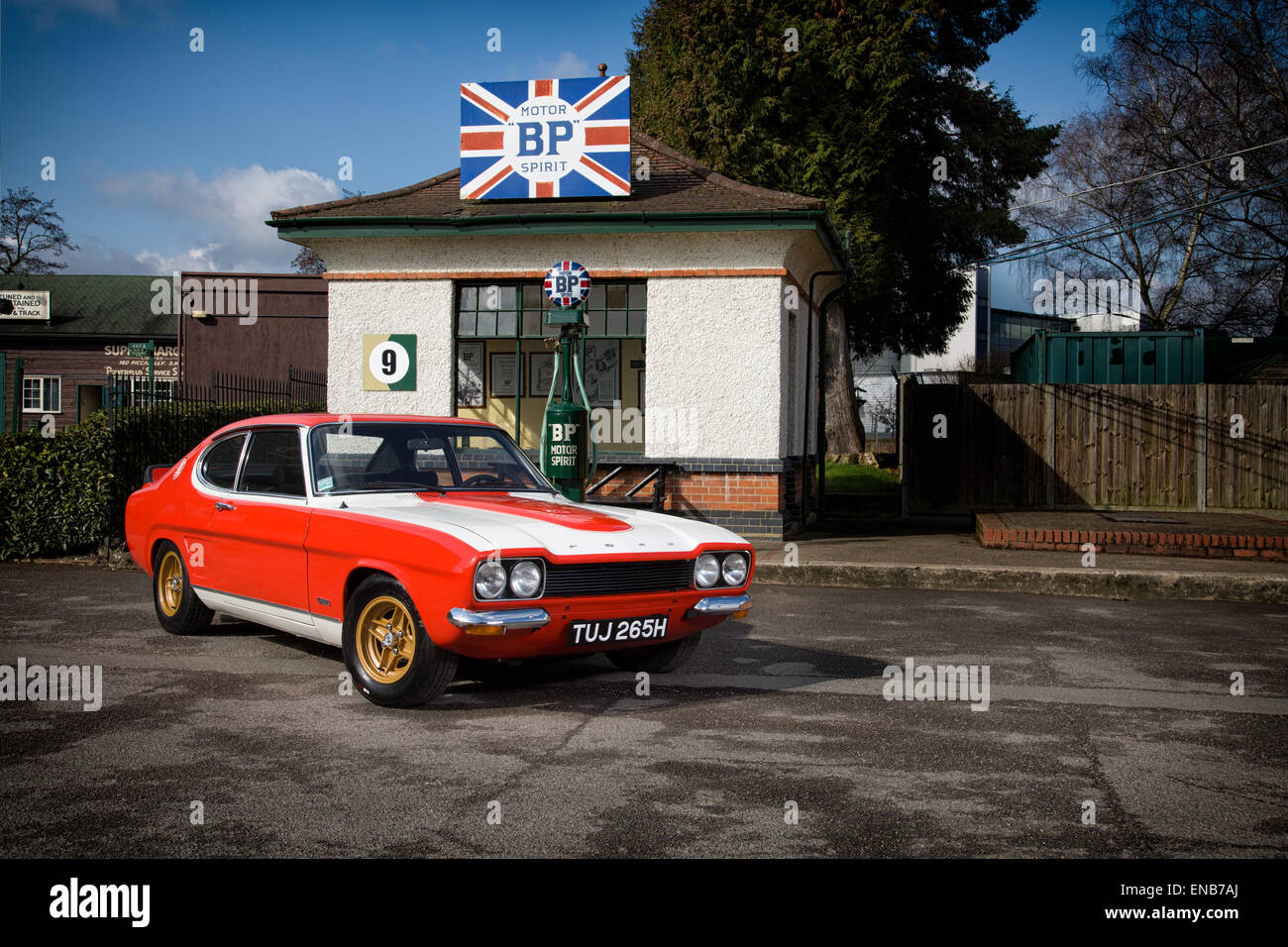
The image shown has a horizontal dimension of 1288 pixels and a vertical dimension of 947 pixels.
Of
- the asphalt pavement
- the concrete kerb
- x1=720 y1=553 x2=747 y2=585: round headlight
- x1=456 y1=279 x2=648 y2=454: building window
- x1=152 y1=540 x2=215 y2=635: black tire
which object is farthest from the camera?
x1=456 y1=279 x2=648 y2=454: building window

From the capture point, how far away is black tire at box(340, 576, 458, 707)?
5328mm

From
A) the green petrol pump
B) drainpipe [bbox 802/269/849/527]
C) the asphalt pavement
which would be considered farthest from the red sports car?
drainpipe [bbox 802/269/849/527]

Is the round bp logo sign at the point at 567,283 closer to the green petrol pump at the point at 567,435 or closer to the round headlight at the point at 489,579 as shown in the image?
the green petrol pump at the point at 567,435

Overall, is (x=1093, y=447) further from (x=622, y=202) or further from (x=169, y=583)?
(x=169, y=583)

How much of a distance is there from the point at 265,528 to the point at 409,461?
2.96ft

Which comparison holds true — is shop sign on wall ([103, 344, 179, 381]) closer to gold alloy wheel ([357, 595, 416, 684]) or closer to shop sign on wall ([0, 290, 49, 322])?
shop sign on wall ([0, 290, 49, 322])

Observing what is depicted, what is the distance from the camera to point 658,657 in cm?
652

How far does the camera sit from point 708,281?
13477 mm

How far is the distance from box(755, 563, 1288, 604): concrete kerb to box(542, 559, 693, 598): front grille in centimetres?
522

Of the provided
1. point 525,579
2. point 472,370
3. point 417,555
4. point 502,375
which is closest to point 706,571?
point 525,579

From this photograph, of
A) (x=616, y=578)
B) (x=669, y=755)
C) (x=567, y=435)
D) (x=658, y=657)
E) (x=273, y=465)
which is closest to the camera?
(x=669, y=755)

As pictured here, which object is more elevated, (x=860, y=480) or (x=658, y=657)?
(x=860, y=480)

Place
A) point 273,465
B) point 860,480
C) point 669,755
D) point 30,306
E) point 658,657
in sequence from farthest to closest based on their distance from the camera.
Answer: point 30,306
point 860,480
point 273,465
point 658,657
point 669,755
